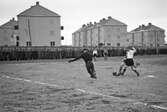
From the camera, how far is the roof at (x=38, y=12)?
6419 cm

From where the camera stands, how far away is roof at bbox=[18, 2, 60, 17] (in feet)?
211

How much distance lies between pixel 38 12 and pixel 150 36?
45454mm

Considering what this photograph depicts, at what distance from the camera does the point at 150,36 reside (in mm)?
96938

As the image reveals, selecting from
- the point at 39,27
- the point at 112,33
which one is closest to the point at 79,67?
the point at 39,27

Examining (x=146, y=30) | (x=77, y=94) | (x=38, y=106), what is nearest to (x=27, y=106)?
(x=38, y=106)

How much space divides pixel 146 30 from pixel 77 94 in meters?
91.1

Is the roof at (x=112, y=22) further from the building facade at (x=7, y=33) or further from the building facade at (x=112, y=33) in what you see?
the building facade at (x=7, y=33)

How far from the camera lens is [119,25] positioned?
3295 inches

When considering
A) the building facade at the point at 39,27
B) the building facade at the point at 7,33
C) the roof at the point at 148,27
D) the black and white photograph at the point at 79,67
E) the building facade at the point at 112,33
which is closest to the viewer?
the black and white photograph at the point at 79,67

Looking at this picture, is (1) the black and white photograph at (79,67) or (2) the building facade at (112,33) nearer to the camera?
(1) the black and white photograph at (79,67)

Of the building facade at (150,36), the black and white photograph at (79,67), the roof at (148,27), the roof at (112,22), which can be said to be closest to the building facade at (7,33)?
the black and white photograph at (79,67)

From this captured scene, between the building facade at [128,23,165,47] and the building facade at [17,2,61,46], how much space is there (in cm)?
3825

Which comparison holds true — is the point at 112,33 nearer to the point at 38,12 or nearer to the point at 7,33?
the point at 38,12

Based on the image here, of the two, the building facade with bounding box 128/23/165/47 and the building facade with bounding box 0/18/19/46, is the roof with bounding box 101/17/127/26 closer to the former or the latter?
the building facade with bounding box 128/23/165/47
